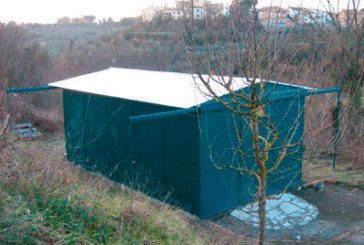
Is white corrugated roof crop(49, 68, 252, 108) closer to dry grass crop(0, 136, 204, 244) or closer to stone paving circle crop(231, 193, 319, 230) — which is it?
stone paving circle crop(231, 193, 319, 230)

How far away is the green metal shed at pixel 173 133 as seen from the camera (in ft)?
22.8

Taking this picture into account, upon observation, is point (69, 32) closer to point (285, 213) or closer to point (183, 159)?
point (183, 159)

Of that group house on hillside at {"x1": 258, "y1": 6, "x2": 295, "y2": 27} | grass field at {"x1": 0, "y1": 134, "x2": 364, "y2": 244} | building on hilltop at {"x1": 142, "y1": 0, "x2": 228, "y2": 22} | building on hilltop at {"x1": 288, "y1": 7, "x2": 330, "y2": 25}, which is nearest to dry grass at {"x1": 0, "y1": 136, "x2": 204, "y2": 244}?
grass field at {"x1": 0, "y1": 134, "x2": 364, "y2": 244}

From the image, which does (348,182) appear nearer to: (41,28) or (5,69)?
(5,69)

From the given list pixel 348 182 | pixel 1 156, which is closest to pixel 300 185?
pixel 348 182

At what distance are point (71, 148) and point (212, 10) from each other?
20.0ft

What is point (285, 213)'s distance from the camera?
7363 mm

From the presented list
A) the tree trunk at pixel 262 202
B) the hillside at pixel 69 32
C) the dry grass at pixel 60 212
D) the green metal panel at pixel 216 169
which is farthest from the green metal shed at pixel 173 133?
the hillside at pixel 69 32

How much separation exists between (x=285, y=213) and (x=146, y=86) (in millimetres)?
3812

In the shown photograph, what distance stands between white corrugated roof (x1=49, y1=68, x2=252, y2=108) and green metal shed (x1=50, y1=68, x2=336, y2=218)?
0.02 m

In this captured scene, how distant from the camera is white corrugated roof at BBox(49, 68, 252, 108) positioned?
23.4 feet

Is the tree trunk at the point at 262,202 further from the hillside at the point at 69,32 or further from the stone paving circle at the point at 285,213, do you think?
the hillside at the point at 69,32

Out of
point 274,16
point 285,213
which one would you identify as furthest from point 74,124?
point 274,16

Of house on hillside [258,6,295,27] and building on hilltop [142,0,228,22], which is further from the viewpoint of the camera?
building on hilltop [142,0,228,22]
